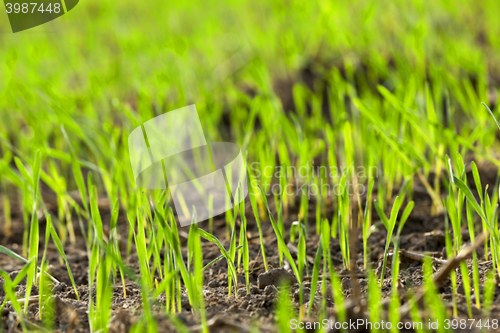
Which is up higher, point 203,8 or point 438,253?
point 203,8

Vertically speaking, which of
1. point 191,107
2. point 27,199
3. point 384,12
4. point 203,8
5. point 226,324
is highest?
point 203,8

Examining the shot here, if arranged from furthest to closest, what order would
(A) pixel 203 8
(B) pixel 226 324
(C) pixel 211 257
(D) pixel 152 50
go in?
(A) pixel 203 8 → (D) pixel 152 50 → (C) pixel 211 257 → (B) pixel 226 324

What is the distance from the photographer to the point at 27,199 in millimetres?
1144

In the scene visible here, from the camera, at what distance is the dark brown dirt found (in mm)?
729

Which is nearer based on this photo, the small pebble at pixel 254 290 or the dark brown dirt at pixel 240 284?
the dark brown dirt at pixel 240 284

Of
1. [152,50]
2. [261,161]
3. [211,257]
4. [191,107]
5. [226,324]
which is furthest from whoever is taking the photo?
[152,50]

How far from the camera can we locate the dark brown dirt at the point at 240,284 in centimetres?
73

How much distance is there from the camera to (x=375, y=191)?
4.58 feet

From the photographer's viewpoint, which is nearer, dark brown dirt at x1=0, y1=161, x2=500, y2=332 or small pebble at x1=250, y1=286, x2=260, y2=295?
dark brown dirt at x1=0, y1=161, x2=500, y2=332

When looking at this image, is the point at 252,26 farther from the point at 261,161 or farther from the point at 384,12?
the point at 261,161

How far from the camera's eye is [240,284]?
925 mm

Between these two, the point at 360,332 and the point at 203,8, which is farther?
the point at 203,8

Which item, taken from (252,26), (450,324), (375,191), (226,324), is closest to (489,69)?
(375,191)

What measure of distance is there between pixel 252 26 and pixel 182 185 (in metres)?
1.53
